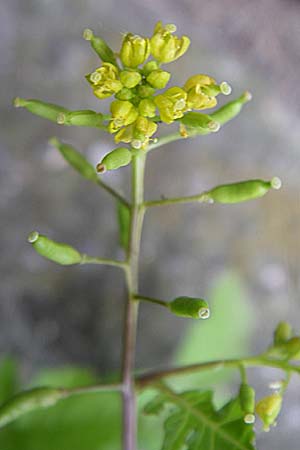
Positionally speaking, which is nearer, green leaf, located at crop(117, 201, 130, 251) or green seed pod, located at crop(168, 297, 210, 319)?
green seed pod, located at crop(168, 297, 210, 319)

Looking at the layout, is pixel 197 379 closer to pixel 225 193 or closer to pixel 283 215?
pixel 283 215

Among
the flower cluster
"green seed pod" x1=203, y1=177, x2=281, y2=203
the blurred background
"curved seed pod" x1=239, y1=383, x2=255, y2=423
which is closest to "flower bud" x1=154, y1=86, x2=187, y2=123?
the flower cluster

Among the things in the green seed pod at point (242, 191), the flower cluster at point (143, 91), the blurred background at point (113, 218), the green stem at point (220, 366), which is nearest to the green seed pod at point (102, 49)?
the flower cluster at point (143, 91)

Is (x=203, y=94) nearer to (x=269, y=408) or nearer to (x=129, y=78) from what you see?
(x=129, y=78)

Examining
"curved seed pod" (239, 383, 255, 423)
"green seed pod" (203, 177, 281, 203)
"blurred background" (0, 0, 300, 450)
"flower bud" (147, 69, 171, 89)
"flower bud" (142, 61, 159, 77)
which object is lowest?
"curved seed pod" (239, 383, 255, 423)

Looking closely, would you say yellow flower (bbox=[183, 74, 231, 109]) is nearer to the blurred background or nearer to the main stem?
the main stem

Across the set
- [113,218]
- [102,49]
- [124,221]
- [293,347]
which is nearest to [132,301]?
[124,221]
